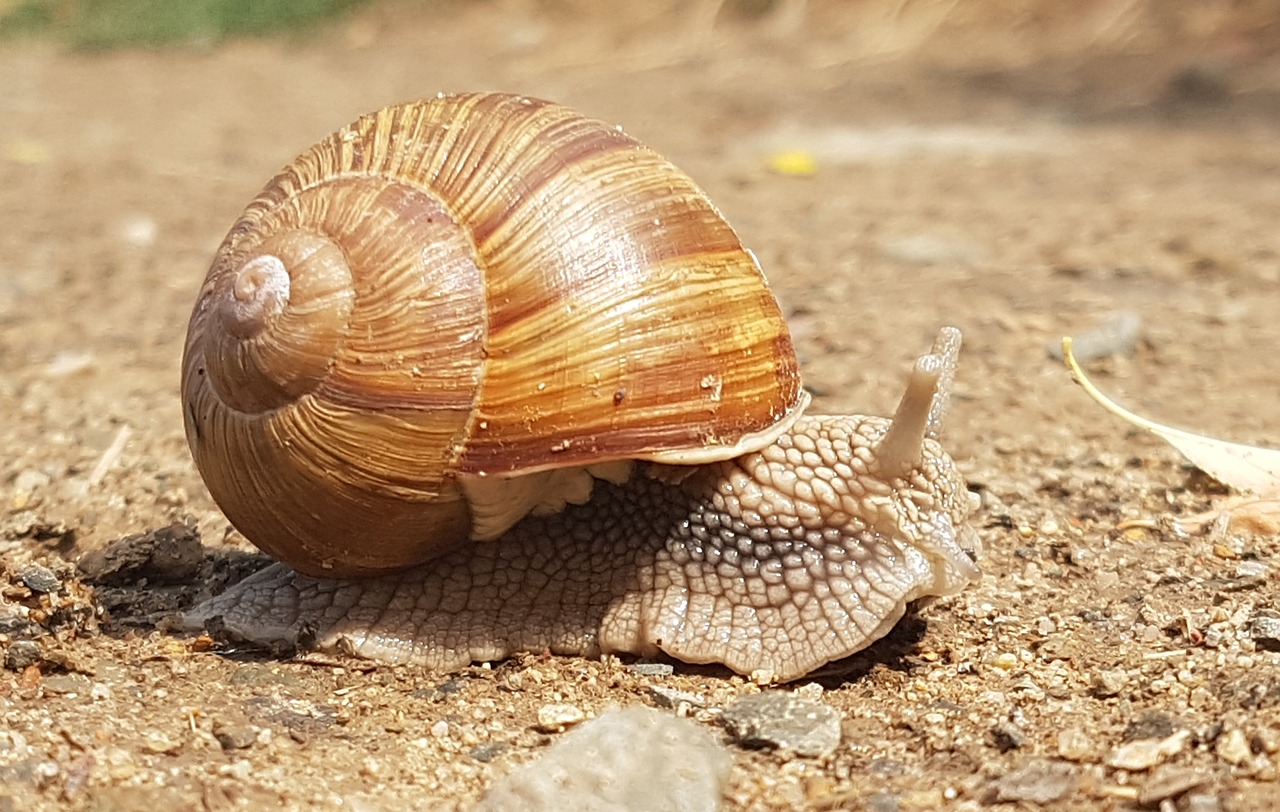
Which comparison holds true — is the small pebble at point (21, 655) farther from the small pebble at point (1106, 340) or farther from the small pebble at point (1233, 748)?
the small pebble at point (1106, 340)

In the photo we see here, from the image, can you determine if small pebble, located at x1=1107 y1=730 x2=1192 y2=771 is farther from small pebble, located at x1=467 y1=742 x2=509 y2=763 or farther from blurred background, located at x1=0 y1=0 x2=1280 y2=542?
blurred background, located at x1=0 y1=0 x2=1280 y2=542

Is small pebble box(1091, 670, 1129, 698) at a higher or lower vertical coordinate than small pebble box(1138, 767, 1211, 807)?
lower

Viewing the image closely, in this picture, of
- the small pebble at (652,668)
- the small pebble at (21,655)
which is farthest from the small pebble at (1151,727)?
the small pebble at (21,655)

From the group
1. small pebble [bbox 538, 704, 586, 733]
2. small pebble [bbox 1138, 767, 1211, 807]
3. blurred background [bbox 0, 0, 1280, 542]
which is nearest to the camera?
small pebble [bbox 1138, 767, 1211, 807]

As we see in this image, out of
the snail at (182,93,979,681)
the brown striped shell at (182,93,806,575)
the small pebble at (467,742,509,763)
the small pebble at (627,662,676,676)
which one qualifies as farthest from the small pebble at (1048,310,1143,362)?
the small pebble at (467,742,509,763)

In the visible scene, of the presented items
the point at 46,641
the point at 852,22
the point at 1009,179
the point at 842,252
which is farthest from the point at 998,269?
the point at 852,22

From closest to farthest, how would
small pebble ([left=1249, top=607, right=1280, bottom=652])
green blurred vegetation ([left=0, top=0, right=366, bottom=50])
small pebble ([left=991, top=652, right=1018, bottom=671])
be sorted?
small pebble ([left=1249, top=607, right=1280, bottom=652]) → small pebble ([left=991, top=652, right=1018, bottom=671]) → green blurred vegetation ([left=0, top=0, right=366, bottom=50])
